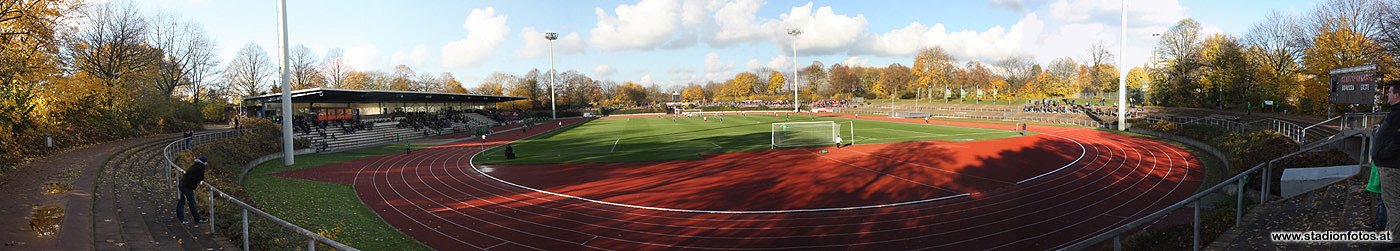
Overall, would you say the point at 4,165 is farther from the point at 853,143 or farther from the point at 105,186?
the point at 853,143

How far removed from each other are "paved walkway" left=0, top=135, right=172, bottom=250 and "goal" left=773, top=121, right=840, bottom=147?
2760cm

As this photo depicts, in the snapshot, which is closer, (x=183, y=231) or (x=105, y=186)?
(x=183, y=231)

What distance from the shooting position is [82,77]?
25.4 metres

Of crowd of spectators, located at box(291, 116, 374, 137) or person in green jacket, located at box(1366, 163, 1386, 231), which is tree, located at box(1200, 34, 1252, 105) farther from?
crowd of spectators, located at box(291, 116, 374, 137)

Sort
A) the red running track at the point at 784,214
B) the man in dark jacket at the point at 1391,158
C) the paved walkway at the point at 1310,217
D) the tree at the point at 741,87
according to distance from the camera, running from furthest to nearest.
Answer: the tree at the point at 741,87 → the red running track at the point at 784,214 → the paved walkway at the point at 1310,217 → the man in dark jacket at the point at 1391,158

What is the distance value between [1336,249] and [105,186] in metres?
21.9

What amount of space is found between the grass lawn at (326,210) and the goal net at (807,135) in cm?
2223

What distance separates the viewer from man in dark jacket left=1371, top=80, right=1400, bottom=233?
5.00 m

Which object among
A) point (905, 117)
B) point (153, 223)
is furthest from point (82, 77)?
point (905, 117)

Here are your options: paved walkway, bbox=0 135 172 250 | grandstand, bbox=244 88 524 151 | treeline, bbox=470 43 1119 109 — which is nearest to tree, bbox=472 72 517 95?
treeline, bbox=470 43 1119 109

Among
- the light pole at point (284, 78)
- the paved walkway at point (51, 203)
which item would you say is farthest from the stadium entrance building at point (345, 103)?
the paved walkway at point (51, 203)

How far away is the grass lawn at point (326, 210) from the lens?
1215 centimetres

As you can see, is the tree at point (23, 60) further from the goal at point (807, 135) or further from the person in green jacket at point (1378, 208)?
the goal at point (807, 135)

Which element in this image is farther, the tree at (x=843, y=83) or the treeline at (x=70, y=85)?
the tree at (x=843, y=83)
